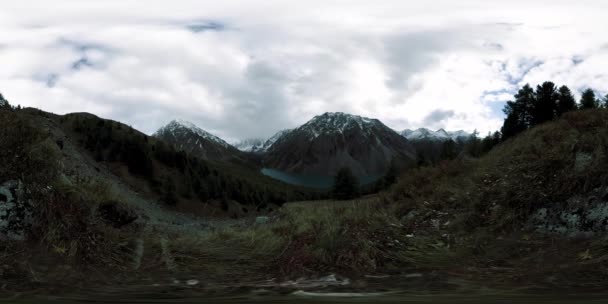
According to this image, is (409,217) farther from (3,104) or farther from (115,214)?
(3,104)

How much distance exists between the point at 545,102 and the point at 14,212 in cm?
4001

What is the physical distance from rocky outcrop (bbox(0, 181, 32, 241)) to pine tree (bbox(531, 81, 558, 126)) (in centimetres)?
3899

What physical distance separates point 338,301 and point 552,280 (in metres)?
2.22

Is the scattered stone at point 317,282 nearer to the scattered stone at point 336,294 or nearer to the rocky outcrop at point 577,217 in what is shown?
the scattered stone at point 336,294

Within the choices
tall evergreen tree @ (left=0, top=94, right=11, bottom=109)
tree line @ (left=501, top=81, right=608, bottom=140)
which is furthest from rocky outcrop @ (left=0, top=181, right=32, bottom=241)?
tree line @ (left=501, top=81, right=608, bottom=140)

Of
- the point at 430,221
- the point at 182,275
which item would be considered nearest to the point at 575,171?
the point at 430,221

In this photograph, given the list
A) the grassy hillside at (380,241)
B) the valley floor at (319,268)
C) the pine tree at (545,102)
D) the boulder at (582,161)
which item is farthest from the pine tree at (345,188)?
the valley floor at (319,268)

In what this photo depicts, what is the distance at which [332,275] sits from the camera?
4453mm

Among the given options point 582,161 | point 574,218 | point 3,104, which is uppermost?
point 3,104

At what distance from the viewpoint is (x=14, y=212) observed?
4875mm

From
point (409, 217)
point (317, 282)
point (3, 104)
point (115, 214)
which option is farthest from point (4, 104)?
point (409, 217)

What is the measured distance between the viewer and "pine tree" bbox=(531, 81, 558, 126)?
35.5 metres

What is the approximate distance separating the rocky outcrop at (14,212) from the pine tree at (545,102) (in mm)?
38991

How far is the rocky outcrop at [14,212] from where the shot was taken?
471 cm
